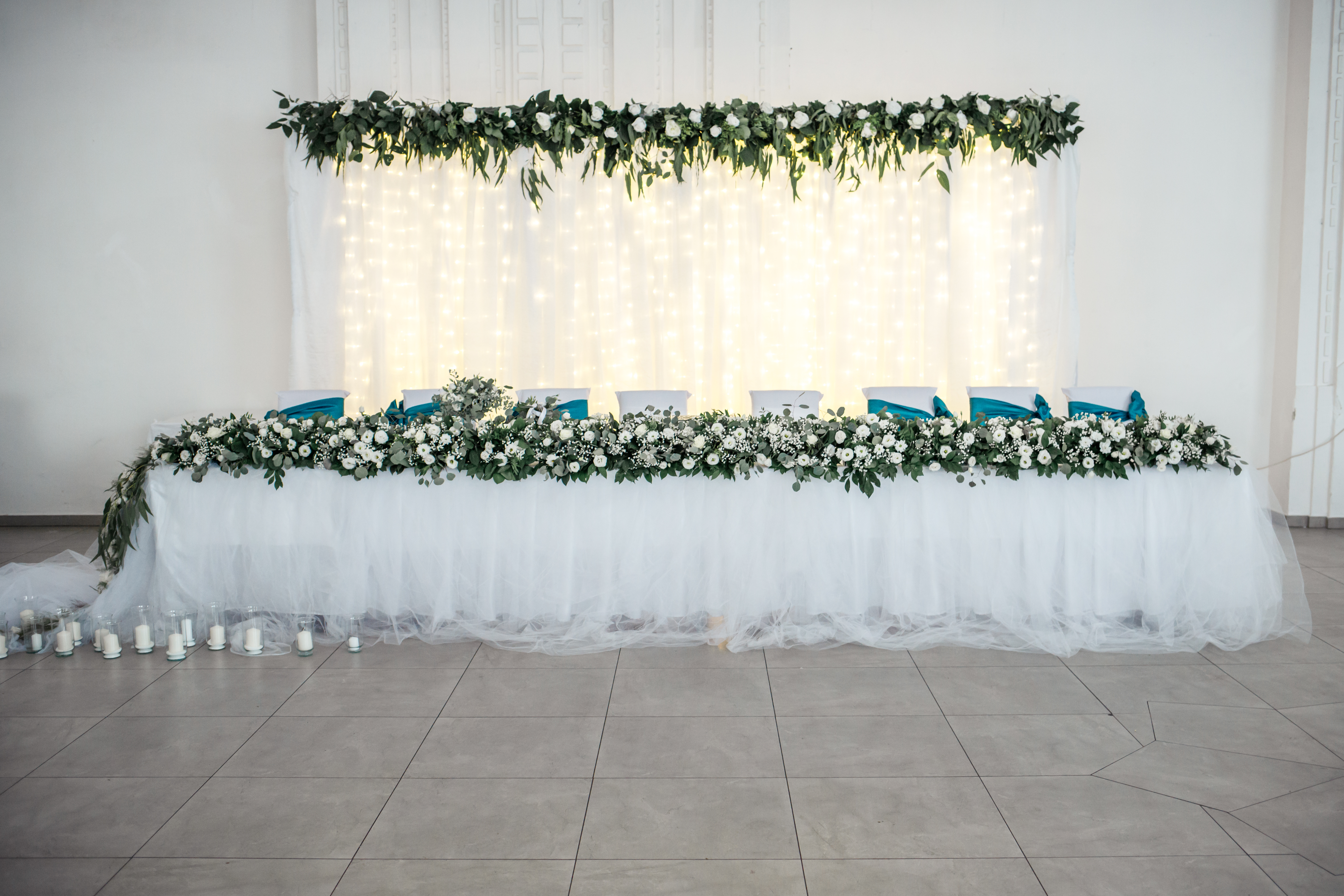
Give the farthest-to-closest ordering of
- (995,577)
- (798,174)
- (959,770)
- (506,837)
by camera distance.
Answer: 1. (798,174)
2. (995,577)
3. (959,770)
4. (506,837)

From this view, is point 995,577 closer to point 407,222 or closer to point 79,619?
point 79,619

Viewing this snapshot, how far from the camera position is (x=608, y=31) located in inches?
223

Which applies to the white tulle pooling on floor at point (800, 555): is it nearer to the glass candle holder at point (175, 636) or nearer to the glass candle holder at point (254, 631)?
the glass candle holder at point (254, 631)

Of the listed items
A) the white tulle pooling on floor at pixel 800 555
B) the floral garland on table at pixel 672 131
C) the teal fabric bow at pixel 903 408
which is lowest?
the white tulle pooling on floor at pixel 800 555

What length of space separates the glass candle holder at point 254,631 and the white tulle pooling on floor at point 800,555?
0.27 meters

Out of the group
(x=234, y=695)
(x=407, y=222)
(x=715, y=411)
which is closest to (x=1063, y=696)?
(x=715, y=411)

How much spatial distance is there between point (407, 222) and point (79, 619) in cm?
332

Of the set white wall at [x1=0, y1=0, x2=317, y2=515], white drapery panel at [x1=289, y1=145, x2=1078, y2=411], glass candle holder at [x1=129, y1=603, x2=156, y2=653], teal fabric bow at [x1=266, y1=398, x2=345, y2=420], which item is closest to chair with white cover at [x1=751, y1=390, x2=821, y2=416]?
white drapery panel at [x1=289, y1=145, x2=1078, y2=411]

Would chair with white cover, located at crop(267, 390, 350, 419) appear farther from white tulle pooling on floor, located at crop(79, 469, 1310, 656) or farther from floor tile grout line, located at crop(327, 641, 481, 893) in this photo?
floor tile grout line, located at crop(327, 641, 481, 893)

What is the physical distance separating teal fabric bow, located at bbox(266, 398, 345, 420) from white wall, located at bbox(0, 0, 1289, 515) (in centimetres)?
125

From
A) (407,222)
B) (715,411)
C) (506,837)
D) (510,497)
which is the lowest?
(506,837)

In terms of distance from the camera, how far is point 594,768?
2.29 metres

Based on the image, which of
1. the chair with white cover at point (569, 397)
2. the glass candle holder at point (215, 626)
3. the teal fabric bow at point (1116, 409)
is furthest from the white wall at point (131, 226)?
the teal fabric bow at point (1116, 409)

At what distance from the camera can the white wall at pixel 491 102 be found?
565cm
